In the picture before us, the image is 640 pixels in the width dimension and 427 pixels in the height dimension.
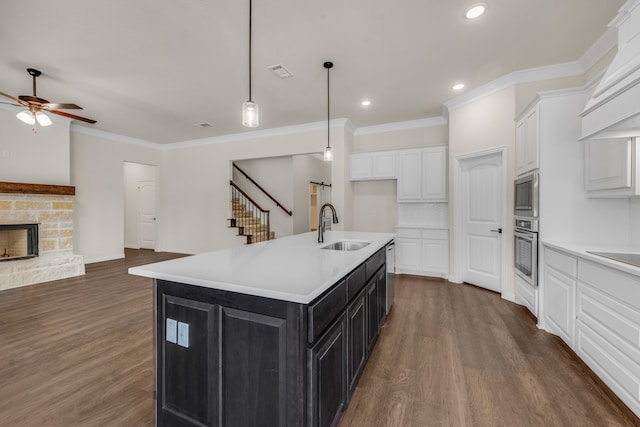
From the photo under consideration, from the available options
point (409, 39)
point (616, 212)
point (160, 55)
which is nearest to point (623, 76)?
point (616, 212)

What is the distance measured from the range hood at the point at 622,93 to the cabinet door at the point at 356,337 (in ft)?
6.50

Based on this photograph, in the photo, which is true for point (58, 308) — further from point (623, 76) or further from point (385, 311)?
point (623, 76)

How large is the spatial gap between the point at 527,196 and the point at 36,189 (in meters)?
7.22

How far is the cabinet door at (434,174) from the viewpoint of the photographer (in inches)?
187

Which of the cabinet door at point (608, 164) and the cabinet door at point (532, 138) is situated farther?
the cabinet door at point (532, 138)

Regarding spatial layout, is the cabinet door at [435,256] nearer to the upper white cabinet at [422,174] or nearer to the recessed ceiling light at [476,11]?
the upper white cabinet at [422,174]

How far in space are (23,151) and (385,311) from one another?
634cm

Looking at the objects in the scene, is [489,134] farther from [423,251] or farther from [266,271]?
[266,271]

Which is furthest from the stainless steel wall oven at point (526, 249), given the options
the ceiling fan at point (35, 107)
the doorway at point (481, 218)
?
the ceiling fan at point (35, 107)

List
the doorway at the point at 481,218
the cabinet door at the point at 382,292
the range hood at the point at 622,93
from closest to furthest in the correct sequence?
the range hood at the point at 622,93
the cabinet door at the point at 382,292
the doorway at the point at 481,218

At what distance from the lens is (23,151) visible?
4.63 m

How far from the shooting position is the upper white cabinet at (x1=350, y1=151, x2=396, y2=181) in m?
5.17

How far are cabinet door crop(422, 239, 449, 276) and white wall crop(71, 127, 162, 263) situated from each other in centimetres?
683

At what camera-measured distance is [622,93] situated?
66.5 inches
